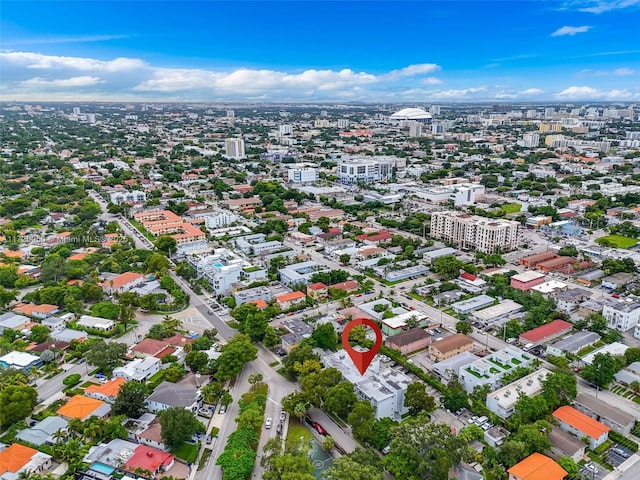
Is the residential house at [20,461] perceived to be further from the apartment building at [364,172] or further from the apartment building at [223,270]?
the apartment building at [364,172]

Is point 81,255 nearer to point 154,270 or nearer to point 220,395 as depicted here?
point 154,270

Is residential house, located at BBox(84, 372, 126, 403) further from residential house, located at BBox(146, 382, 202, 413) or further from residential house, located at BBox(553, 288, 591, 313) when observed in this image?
residential house, located at BBox(553, 288, 591, 313)

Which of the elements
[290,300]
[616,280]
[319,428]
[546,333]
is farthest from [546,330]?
[290,300]

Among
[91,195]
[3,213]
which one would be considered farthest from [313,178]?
[3,213]

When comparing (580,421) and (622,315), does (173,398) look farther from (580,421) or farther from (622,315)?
(622,315)

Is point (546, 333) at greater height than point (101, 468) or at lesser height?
lesser

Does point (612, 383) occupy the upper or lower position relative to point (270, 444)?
lower

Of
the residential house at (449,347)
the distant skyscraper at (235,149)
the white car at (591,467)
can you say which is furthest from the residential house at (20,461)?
the distant skyscraper at (235,149)
